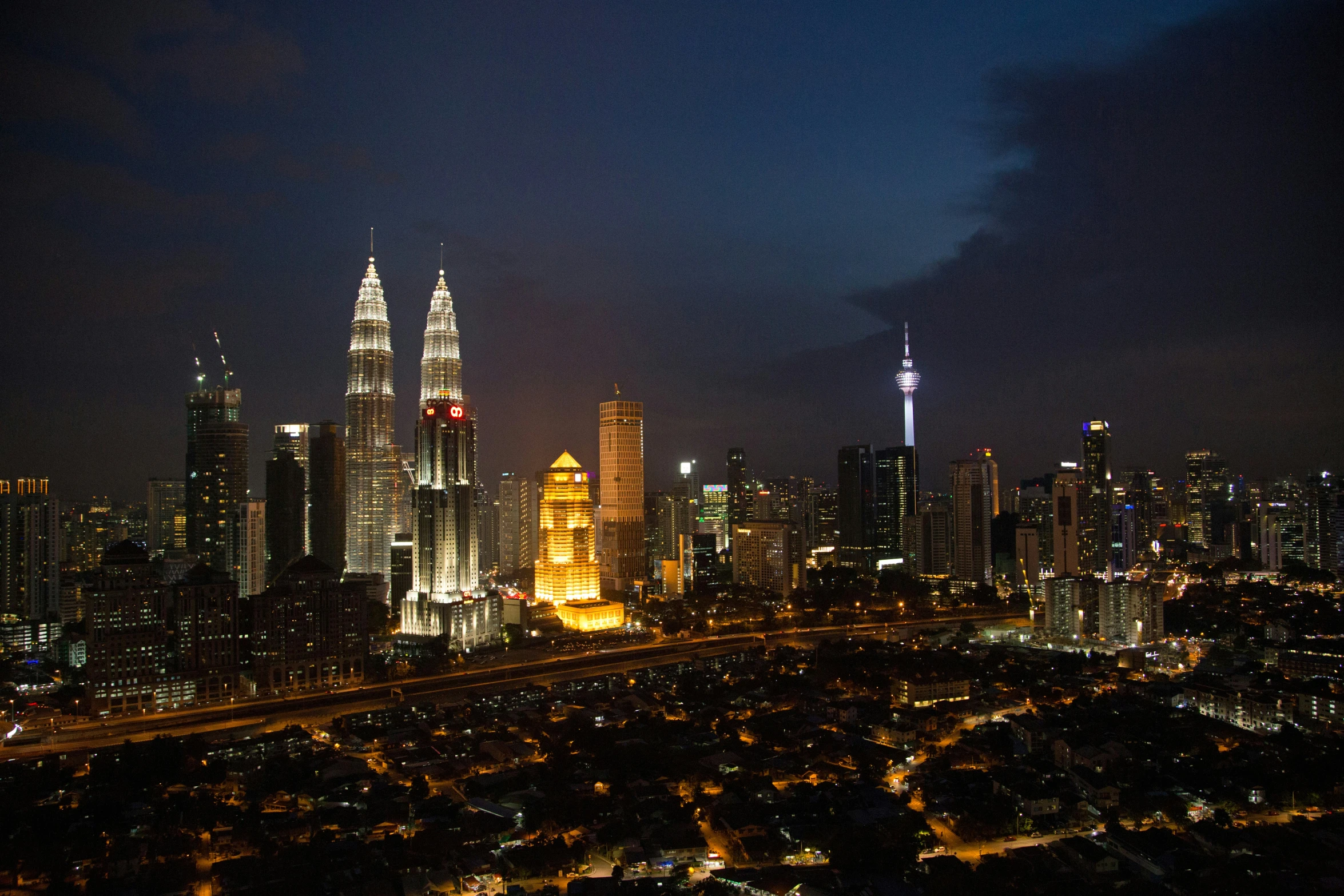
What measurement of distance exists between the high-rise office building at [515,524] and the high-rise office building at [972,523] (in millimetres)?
13179

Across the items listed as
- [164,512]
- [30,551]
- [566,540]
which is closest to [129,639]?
[30,551]

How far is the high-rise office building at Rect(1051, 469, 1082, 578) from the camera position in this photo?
23.4 metres

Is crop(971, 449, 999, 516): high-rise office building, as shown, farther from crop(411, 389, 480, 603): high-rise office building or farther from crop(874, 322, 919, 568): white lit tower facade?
crop(411, 389, 480, 603): high-rise office building

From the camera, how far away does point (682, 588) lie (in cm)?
2438

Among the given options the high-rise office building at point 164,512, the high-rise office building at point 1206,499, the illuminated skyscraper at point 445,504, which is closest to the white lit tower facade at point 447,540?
the illuminated skyscraper at point 445,504

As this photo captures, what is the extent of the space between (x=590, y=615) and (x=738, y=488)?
1288 centimetres

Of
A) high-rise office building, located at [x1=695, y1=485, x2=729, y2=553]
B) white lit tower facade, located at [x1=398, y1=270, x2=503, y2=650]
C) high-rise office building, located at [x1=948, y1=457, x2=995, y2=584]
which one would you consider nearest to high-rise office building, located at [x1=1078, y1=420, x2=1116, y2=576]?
high-rise office building, located at [x1=948, y1=457, x2=995, y2=584]

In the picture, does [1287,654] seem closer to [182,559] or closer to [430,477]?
[430,477]

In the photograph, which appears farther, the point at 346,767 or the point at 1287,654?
the point at 1287,654

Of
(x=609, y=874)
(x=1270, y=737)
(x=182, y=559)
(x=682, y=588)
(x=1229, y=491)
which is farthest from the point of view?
(x=1229, y=491)

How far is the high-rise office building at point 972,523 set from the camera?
85.4ft

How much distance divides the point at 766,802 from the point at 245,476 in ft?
56.0

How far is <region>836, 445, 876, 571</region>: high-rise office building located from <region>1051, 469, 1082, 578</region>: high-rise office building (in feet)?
21.0

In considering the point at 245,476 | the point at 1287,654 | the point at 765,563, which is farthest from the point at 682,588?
the point at 1287,654
